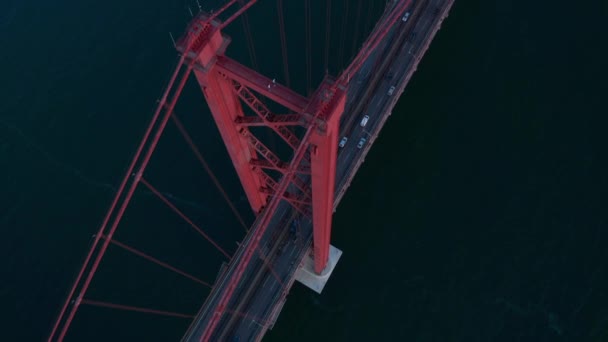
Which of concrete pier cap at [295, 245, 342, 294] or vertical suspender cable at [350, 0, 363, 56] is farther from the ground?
vertical suspender cable at [350, 0, 363, 56]

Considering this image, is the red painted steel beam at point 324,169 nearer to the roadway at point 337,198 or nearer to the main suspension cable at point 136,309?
the roadway at point 337,198

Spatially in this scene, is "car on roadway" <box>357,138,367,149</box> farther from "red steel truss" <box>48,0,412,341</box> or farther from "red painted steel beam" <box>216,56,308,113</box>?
"red painted steel beam" <box>216,56,308,113</box>

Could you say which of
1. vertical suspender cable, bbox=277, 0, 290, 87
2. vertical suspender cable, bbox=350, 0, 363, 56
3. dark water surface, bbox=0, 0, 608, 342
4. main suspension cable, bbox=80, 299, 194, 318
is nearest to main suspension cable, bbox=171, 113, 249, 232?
dark water surface, bbox=0, 0, 608, 342

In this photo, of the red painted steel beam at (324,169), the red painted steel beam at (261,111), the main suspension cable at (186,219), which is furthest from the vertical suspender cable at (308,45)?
the red painted steel beam at (261,111)

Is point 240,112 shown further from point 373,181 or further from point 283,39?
point 283,39

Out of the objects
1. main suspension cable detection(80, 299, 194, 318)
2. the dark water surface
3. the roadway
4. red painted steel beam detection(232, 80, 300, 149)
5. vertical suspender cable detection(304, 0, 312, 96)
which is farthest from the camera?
vertical suspender cable detection(304, 0, 312, 96)

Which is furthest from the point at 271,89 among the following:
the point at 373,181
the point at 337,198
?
the point at 373,181
